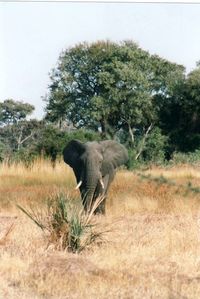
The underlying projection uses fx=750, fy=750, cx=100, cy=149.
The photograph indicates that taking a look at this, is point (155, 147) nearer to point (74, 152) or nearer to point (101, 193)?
point (74, 152)

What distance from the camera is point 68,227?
27.3 ft

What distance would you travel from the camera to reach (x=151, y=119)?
24.6 metres

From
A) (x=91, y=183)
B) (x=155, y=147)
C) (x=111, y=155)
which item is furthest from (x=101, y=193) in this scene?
(x=155, y=147)

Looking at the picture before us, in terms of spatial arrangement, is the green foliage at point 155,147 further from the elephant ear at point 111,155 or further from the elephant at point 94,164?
the elephant at point 94,164

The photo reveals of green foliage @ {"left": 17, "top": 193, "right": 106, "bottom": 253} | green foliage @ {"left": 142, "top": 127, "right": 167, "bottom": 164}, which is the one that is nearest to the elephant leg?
green foliage @ {"left": 17, "top": 193, "right": 106, "bottom": 253}

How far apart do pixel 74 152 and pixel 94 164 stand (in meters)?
0.90

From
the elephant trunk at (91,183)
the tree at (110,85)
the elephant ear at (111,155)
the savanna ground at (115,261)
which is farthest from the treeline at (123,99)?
the savanna ground at (115,261)

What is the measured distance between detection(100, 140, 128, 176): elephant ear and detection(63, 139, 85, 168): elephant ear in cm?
42

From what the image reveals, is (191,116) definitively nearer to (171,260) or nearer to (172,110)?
(172,110)

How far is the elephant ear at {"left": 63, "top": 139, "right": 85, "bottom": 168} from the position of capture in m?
13.2

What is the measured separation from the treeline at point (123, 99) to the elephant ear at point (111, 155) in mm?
9380

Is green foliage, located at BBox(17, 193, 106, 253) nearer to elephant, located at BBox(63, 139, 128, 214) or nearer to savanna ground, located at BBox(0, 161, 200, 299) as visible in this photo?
savanna ground, located at BBox(0, 161, 200, 299)

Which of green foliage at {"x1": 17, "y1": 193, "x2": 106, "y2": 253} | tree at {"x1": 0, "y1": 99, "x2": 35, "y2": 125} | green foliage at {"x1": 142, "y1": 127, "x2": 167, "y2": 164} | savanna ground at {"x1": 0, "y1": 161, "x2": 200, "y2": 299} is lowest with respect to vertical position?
savanna ground at {"x1": 0, "y1": 161, "x2": 200, "y2": 299}

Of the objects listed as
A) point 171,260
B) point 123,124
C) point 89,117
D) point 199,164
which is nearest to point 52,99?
point 89,117
